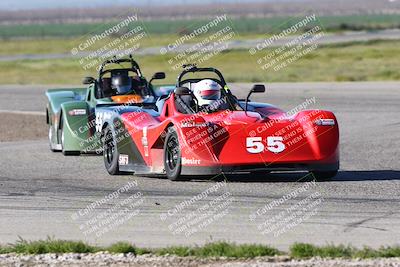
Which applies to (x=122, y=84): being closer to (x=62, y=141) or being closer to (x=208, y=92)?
(x=62, y=141)

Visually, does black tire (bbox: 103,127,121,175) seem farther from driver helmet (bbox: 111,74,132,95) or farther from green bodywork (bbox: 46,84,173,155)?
driver helmet (bbox: 111,74,132,95)

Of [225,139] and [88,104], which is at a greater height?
[225,139]

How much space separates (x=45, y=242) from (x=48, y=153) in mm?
10760

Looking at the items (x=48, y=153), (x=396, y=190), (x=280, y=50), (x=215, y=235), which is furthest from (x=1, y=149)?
(x=280, y=50)

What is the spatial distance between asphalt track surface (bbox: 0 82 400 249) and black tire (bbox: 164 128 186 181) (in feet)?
0.51

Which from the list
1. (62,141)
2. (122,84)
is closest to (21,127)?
(122,84)

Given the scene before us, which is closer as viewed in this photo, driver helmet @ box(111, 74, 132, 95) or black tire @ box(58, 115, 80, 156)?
black tire @ box(58, 115, 80, 156)

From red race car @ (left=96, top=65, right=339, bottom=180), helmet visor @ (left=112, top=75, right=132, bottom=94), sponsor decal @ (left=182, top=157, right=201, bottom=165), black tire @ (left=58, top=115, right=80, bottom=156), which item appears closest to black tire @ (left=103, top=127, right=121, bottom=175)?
red race car @ (left=96, top=65, right=339, bottom=180)

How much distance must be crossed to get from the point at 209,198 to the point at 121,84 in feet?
28.3

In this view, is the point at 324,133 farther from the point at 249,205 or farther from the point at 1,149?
the point at 1,149

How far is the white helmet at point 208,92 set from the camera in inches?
612

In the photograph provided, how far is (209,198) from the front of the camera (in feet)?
43.0

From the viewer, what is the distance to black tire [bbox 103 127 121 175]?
16.2 meters

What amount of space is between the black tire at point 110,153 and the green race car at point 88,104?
1908 mm
